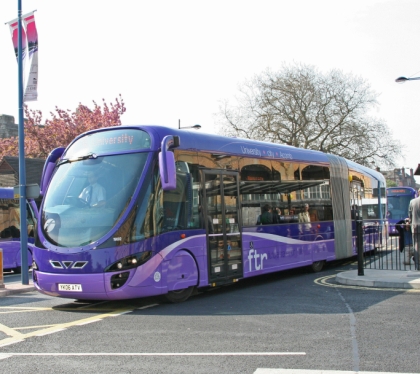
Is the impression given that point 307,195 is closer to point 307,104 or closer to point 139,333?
point 139,333

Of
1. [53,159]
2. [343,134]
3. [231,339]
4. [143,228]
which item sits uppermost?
[343,134]

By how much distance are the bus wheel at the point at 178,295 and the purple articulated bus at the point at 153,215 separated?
0.02 m

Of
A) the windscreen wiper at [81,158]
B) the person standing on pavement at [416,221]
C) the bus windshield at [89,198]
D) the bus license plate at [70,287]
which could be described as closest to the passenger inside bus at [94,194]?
the bus windshield at [89,198]

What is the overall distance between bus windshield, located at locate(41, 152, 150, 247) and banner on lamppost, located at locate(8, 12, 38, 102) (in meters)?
5.03

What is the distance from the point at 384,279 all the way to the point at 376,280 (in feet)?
0.98

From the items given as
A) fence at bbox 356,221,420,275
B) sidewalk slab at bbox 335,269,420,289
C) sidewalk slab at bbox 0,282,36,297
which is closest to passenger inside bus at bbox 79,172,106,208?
sidewalk slab at bbox 0,282,36,297

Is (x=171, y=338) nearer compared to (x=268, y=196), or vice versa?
(x=171, y=338)

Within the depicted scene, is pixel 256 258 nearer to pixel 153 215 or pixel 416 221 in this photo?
pixel 153 215

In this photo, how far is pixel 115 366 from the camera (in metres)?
6.07

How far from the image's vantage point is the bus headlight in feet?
31.3

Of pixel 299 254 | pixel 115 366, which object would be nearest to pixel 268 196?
pixel 299 254

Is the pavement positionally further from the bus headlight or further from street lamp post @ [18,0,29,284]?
the bus headlight

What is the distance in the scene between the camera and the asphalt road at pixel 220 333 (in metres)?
6.12

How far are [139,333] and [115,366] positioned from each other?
67.6 inches
